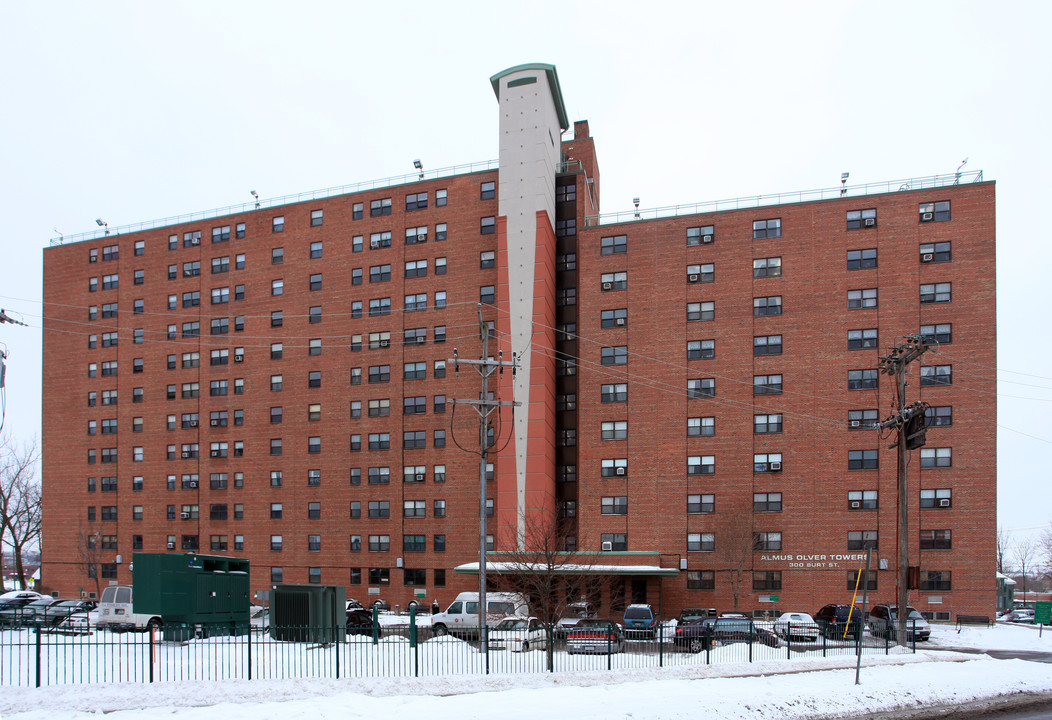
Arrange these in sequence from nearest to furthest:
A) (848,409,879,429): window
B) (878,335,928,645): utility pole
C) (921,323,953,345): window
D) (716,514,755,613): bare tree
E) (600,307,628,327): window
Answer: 1. (878,335,928,645): utility pole
2. (716,514,755,613): bare tree
3. (921,323,953,345): window
4. (848,409,879,429): window
5. (600,307,628,327): window

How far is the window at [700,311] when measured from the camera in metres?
54.2

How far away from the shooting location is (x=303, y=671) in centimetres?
2114

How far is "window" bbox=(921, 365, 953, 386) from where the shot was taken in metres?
49.5

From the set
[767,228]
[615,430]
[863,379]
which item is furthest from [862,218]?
[615,430]

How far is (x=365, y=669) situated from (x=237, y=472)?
46939 mm

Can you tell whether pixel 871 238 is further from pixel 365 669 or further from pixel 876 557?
pixel 365 669

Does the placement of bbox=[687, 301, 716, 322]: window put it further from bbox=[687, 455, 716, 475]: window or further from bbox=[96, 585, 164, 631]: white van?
bbox=[96, 585, 164, 631]: white van

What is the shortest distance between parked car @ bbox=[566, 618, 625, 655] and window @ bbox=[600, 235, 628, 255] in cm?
3436

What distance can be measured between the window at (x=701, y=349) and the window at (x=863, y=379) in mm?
8682

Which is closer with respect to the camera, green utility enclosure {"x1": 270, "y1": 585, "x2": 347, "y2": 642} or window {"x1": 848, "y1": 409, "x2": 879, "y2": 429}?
green utility enclosure {"x1": 270, "y1": 585, "x2": 347, "y2": 642}

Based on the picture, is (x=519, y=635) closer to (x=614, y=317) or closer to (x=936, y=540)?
(x=614, y=317)

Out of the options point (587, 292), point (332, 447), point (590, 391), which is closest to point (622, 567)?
point (590, 391)

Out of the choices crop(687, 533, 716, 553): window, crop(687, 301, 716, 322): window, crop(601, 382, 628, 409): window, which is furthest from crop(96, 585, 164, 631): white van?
crop(687, 301, 716, 322): window

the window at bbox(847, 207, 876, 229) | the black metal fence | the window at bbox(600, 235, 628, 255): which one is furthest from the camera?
the window at bbox(600, 235, 628, 255)
